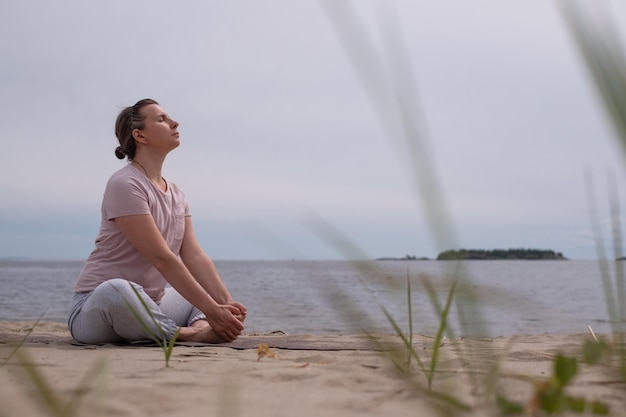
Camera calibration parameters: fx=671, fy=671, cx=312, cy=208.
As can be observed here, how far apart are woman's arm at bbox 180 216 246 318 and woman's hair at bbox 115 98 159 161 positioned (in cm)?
48

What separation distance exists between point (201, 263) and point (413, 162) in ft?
9.47

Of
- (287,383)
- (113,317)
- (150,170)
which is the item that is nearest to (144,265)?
(113,317)

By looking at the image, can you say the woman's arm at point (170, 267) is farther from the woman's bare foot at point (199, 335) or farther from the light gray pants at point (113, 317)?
the light gray pants at point (113, 317)

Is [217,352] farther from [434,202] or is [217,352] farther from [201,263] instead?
[434,202]

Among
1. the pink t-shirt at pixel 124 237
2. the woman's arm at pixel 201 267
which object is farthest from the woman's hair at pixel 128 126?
the woman's arm at pixel 201 267

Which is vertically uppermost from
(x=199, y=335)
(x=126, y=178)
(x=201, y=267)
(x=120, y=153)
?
(x=120, y=153)

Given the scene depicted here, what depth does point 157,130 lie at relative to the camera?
323 centimetres

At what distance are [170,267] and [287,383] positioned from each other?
4.81ft

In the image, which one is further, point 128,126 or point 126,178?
point 128,126

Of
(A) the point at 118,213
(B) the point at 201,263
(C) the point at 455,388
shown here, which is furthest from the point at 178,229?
(C) the point at 455,388

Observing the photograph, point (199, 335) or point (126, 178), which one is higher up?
point (126, 178)

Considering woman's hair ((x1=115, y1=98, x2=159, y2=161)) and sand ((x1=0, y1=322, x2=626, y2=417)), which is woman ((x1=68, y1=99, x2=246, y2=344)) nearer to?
woman's hair ((x1=115, y1=98, x2=159, y2=161))

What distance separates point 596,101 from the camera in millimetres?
795

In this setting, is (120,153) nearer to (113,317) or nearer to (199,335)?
(113,317)
